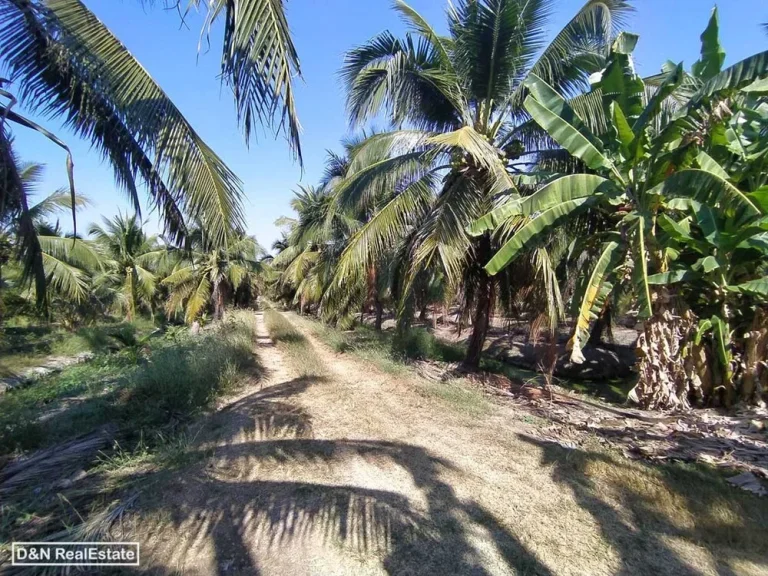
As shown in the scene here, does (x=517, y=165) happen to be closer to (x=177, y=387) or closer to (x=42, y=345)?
(x=177, y=387)

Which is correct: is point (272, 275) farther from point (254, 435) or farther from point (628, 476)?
point (628, 476)

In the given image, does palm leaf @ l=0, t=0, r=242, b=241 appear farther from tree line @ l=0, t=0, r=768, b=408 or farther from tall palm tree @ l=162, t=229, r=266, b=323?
tall palm tree @ l=162, t=229, r=266, b=323

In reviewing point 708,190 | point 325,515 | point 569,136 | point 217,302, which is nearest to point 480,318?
point 569,136

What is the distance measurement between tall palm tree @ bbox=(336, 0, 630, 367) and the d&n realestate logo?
198 inches

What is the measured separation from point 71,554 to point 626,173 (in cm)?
767

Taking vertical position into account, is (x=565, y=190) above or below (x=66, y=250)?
above

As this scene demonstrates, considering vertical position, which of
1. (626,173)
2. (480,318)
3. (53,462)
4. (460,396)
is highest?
(626,173)

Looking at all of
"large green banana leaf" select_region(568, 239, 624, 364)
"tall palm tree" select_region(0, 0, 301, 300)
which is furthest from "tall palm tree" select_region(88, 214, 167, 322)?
"large green banana leaf" select_region(568, 239, 624, 364)

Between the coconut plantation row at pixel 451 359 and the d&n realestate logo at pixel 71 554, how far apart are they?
6cm

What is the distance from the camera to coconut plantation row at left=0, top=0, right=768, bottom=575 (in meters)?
2.67

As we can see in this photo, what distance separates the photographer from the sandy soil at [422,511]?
8.16 feet

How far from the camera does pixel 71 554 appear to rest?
2.35m

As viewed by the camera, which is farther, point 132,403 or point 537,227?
point 537,227

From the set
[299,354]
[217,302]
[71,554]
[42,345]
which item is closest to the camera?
[71,554]
